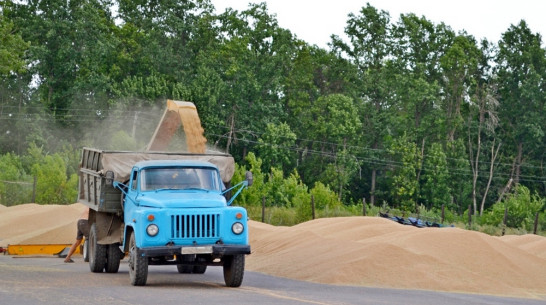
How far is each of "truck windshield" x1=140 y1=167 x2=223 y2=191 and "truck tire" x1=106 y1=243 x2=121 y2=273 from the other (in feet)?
10.6

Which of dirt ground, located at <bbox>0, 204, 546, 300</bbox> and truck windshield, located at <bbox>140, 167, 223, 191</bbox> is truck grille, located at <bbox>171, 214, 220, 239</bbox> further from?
dirt ground, located at <bbox>0, 204, 546, 300</bbox>

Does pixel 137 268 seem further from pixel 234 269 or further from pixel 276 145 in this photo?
pixel 276 145

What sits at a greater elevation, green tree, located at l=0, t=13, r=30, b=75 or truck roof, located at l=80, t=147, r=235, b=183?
green tree, located at l=0, t=13, r=30, b=75

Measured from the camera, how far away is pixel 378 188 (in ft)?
304

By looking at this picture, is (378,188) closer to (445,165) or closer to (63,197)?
(445,165)

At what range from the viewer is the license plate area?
18.4 metres

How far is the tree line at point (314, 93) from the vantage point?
290ft

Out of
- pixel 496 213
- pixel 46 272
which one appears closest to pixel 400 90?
pixel 496 213

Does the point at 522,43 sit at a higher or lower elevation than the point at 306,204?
higher

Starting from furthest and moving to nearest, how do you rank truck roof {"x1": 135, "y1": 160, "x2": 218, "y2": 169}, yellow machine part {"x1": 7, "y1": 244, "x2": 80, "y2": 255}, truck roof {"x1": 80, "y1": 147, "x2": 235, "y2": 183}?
yellow machine part {"x1": 7, "y1": 244, "x2": 80, "y2": 255} < truck roof {"x1": 80, "y1": 147, "x2": 235, "y2": 183} < truck roof {"x1": 135, "y1": 160, "x2": 218, "y2": 169}

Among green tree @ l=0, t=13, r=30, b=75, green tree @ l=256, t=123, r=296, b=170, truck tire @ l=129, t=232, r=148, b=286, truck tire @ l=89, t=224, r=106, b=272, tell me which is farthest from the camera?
green tree @ l=256, t=123, r=296, b=170

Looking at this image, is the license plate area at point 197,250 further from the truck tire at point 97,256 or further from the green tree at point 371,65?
the green tree at point 371,65

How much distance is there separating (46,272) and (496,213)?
46.9 meters

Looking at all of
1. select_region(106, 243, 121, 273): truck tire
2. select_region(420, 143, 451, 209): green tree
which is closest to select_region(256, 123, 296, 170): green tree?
select_region(420, 143, 451, 209): green tree
